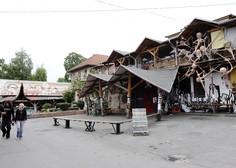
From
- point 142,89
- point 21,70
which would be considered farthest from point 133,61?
point 21,70

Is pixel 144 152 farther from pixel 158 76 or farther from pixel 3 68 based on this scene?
pixel 3 68

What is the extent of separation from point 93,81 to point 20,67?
41543 millimetres

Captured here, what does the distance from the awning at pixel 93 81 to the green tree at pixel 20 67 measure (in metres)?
39.1

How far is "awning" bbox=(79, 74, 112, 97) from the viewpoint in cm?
2016

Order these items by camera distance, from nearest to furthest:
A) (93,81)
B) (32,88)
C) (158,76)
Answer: (158,76) → (93,81) → (32,88)

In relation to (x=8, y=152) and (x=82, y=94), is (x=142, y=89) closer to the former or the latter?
(x=82, y=94)

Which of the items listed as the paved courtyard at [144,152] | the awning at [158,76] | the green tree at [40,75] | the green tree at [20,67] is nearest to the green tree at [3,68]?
the green tree at [20,67]

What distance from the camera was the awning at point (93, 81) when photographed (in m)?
20.2

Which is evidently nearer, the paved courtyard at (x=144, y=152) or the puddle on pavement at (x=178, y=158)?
the paved courtyard at (x=144, y=152)

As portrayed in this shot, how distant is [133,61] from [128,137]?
1557 cm

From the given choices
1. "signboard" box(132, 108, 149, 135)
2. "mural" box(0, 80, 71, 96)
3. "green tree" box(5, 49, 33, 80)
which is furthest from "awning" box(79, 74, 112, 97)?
"green tree" box(5, 49, 33, 80)

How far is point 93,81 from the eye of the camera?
A: 21609 mm

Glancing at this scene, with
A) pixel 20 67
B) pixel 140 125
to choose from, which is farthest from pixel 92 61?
pixel 140 125

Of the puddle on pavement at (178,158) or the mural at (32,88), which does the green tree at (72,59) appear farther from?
the puddle on pavement at (178,158)
